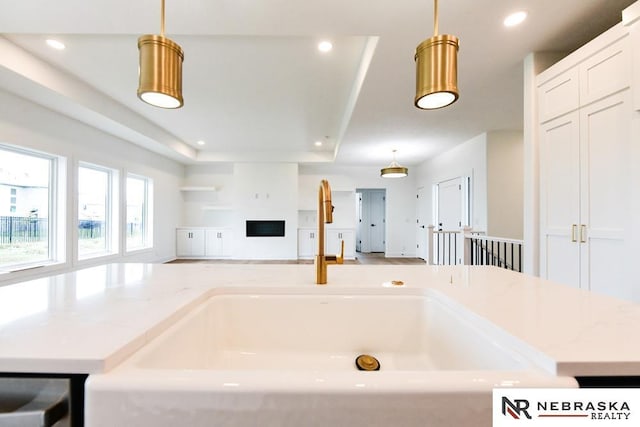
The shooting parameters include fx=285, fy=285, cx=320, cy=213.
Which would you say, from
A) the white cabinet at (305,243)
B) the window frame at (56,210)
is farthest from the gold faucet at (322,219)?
the white cabinet at (305,243)

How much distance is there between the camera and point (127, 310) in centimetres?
74

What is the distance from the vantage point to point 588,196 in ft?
6.55

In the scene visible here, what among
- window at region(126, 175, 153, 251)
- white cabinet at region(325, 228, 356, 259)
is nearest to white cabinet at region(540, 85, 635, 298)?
white cabinet at region(325, 228, 356, 259)

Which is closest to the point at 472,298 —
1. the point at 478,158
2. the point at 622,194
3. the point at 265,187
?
the point at 622,194

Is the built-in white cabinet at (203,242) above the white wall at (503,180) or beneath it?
beneath

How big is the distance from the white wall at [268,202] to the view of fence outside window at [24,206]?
366 cm

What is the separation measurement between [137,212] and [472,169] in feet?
22.1

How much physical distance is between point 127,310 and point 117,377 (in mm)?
338

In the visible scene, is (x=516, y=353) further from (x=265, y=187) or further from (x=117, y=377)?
(x=265, y=187)

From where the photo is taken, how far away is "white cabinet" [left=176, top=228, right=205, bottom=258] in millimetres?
7406

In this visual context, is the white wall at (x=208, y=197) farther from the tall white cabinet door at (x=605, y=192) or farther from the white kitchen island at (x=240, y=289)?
the tall white cabinet door at (x=605, y=192)

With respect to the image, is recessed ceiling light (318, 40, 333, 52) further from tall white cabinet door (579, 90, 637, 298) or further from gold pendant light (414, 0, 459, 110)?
tall white cabinet door (579, 90, 637, 298)

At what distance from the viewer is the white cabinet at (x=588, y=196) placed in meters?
1.78

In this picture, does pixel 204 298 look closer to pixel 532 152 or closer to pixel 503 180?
pixel 532 152
